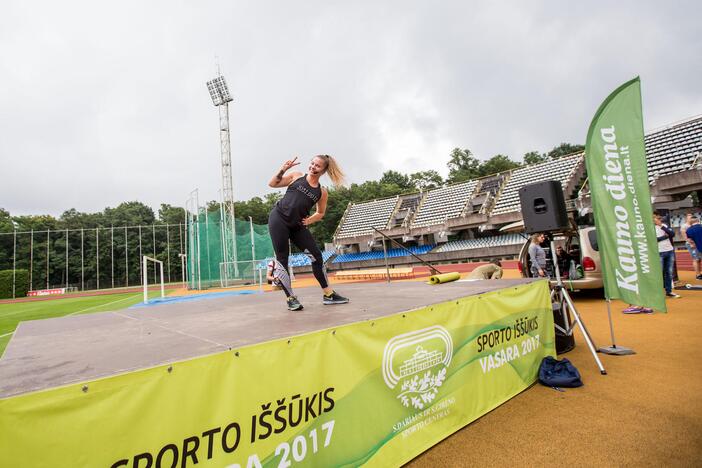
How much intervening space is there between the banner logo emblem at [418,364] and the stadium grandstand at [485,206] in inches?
759

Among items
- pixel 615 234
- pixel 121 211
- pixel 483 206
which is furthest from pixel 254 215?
pixel 615 234

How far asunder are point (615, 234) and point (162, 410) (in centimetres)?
407

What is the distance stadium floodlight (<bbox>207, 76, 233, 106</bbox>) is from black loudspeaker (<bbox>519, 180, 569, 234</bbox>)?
27029 mm

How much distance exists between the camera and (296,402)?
1.54 metres

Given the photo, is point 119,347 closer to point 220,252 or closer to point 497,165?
point 220,252

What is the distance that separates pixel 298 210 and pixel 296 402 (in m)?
1.70

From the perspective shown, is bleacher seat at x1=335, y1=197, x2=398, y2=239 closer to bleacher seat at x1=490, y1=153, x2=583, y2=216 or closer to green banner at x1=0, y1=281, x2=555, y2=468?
bleacher seat at x1=490, y1=153, x2=583, y2=216

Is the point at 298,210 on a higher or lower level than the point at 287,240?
higher

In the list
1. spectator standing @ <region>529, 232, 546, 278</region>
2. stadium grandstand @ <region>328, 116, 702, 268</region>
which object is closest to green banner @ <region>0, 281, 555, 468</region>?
spectator standing @ <region>529, 232, 546, 278</region>

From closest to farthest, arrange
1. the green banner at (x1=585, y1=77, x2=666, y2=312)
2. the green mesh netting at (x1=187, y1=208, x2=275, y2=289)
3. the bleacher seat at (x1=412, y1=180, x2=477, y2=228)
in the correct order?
the green banner at (x1=585, y1=77, x2=666, y2=312)
the green mesh netting at (x1=187, y1=208, x2=275, y2=289)
the bleacher seat at (x1=412, y1=180, x2=477, y2=228)

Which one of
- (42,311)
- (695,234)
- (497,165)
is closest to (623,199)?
(695,234)

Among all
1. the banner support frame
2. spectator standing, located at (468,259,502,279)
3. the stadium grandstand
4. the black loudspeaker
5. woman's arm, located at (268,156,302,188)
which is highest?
the stadium grandstand

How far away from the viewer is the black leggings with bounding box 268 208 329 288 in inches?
115

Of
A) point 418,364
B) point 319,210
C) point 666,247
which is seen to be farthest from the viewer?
point 666,247
